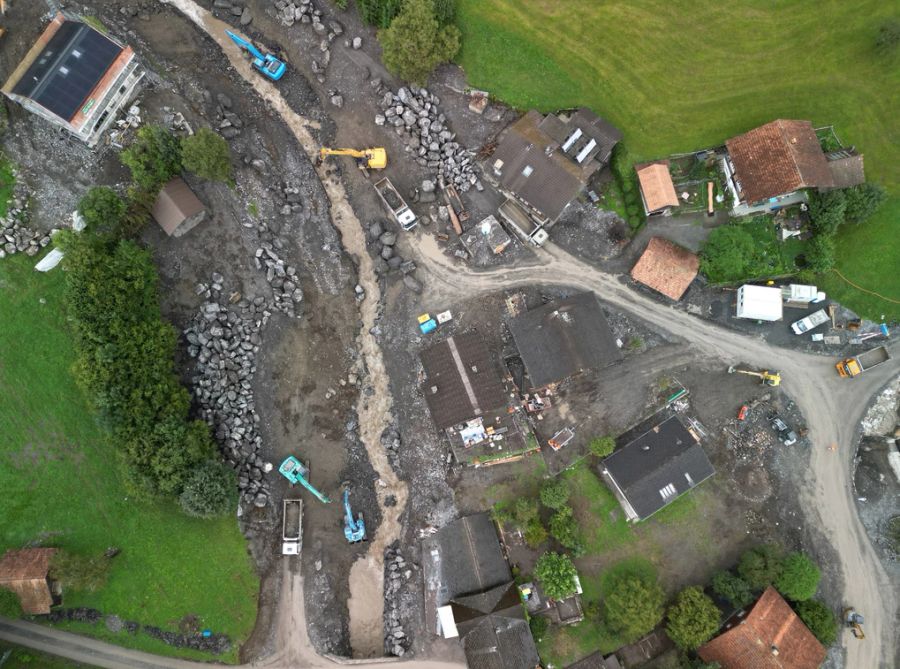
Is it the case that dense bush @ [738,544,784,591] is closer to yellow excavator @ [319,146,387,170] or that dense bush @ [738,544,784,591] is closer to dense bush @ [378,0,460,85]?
yellow excavator @ [319,146,387,170]

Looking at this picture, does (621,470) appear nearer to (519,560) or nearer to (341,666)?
(519,560)

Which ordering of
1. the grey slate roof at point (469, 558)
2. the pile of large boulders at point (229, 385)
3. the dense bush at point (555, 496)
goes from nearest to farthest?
the grey slate roof at point (469, 558), the dense bush at point (555, 496), the pile of large boulders at point (229, 385)

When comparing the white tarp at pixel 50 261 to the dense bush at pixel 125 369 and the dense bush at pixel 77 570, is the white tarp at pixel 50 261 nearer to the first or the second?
the dense bush at pixel 125 369

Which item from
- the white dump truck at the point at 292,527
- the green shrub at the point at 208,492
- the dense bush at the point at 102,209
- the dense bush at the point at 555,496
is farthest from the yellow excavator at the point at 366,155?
the dense bush at the point at 555,496

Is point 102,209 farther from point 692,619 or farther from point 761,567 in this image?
point 761,567

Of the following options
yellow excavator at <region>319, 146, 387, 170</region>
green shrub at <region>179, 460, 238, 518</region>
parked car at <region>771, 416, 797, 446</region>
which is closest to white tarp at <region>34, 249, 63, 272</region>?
green shrub at <region>179, 460, 238, 518</region>

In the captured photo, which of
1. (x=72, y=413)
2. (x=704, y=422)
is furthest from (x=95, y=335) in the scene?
(x=704, y=422)

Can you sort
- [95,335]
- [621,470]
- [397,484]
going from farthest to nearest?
[397,484], [621,470], [95,335]

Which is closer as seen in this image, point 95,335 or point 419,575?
point 95,335
